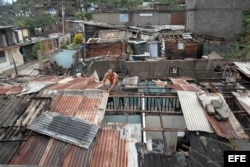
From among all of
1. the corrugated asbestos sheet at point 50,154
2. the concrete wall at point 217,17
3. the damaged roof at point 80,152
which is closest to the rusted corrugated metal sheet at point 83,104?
the damaged roof at point 80,152

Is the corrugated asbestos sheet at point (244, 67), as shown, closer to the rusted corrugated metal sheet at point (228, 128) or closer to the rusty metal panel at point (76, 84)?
the rusted corrugated metal sheet at point (228, 128)

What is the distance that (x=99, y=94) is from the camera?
7.68m

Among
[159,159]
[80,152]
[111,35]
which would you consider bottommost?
[159,159]

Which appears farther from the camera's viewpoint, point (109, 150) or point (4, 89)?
point (4, 89)

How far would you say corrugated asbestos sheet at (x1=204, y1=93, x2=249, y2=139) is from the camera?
5.66 m

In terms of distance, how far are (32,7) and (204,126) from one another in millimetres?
55495

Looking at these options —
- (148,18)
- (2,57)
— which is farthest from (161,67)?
(2,57)

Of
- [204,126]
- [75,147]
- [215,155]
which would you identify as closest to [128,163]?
[75,147]

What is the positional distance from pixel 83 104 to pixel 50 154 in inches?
88.4

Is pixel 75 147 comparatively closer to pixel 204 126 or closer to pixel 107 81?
pixel 204 126

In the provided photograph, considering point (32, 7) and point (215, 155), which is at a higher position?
point (32, 7)

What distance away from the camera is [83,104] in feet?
23.3

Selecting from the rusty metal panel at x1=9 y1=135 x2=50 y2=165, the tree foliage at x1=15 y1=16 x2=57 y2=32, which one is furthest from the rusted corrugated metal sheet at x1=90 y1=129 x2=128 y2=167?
the tree foliage at x1=15 y1=16 x2=57 y2=32

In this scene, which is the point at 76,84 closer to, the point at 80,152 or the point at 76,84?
the point at 76,84
